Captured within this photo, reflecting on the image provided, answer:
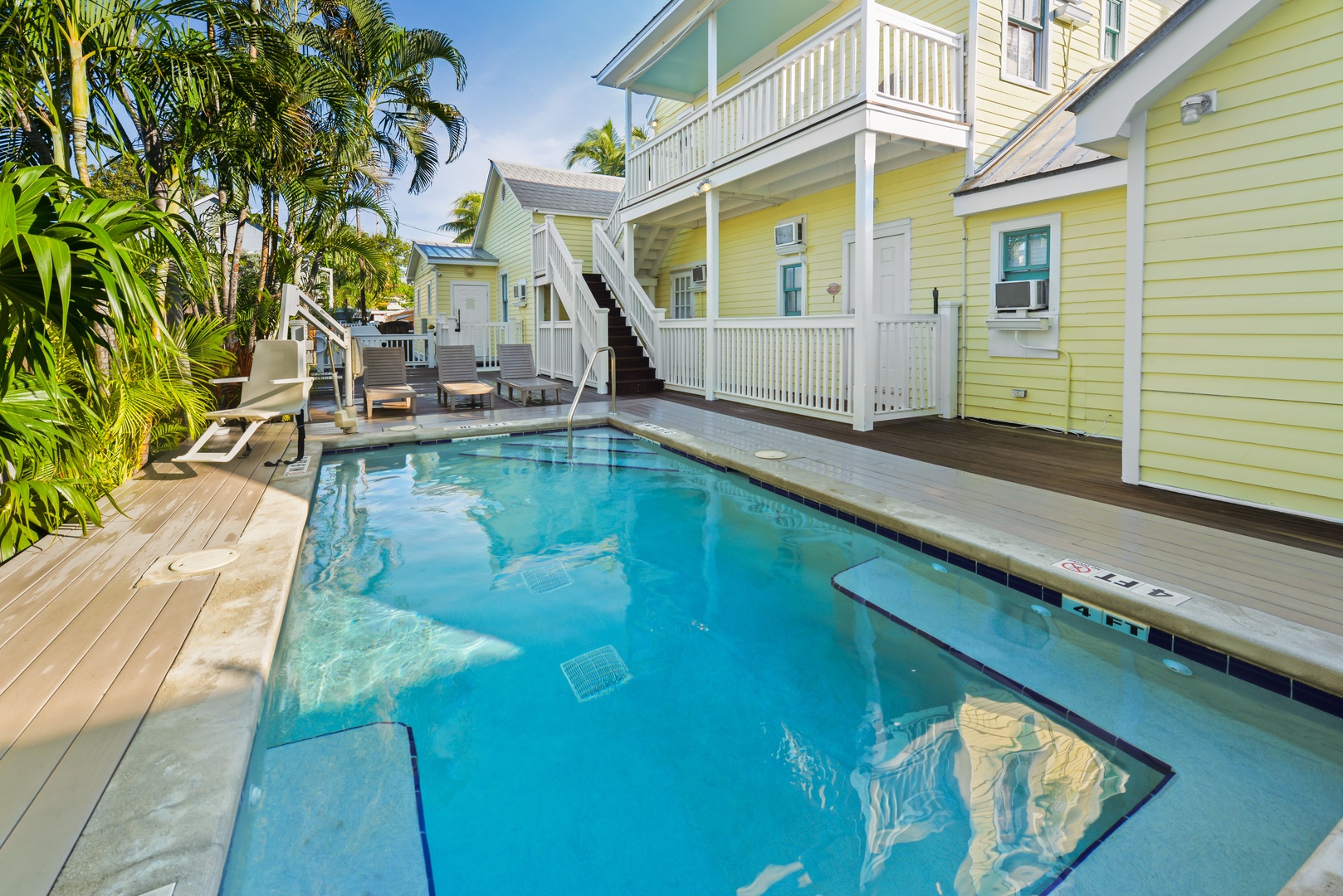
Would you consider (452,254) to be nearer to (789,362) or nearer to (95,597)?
(789,362)

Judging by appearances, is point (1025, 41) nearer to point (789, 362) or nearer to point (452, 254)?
point (789, 362)

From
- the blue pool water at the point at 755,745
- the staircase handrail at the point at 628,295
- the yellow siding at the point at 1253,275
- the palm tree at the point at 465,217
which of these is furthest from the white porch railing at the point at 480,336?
the yellow siding at the point at 1253,275

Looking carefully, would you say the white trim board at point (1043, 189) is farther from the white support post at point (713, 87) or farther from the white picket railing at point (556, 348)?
the white picket railing at point (556, 348)

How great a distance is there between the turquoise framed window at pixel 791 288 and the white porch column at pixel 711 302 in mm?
1427

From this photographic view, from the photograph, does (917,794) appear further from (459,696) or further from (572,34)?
(572,34)

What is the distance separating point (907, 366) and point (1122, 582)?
198 inches

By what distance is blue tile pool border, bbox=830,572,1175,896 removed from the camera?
1.90 metres

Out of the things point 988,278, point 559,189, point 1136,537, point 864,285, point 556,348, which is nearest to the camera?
point 1136,537

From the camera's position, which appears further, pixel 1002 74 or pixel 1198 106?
pixel 1002 74

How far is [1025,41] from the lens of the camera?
27.3ft

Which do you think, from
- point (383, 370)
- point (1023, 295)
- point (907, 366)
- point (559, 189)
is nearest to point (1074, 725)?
point (907, 366)

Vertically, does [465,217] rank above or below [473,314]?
above

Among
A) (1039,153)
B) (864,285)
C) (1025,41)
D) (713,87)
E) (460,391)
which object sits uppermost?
(1025,41)

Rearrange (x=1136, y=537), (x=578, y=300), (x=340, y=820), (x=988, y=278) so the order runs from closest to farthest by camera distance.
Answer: (x=340, y=820)
(x=1136, y=537)
(x=988, y=278)
(x=578, y=300)
